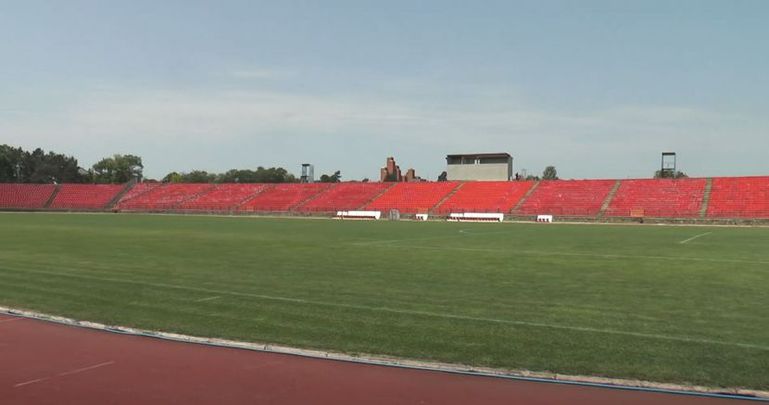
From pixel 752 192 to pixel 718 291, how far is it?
158ft

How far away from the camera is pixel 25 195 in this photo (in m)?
80.1

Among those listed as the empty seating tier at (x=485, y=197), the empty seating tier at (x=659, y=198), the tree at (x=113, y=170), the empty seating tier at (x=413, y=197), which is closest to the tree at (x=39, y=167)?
the tree at (x=113, y=170)

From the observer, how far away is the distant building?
71.2 metres

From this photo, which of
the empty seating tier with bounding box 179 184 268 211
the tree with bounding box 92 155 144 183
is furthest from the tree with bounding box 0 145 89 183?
the empty seating tier with bounding box 179 184 268 211

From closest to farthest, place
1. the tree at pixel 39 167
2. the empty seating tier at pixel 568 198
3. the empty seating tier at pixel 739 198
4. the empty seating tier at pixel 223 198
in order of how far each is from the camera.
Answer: the empty seating tier at pixel 739 198
the empty seating tier at pixel 568 198
the empty seating tier at pixel 223 198
the tree at pixel 39 167

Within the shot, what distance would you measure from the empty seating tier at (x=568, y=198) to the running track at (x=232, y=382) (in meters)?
49.4

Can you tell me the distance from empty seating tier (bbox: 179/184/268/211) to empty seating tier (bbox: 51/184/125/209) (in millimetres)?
13694

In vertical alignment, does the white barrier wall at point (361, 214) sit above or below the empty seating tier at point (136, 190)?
below

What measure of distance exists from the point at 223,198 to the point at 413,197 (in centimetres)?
2561

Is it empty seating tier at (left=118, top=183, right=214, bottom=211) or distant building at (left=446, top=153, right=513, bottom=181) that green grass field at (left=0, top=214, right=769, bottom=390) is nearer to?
distant building at (left=446, top=153, right=513, bottom=181)

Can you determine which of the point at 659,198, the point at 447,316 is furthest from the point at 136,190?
the point at 447,316

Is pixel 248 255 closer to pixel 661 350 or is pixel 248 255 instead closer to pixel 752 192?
pixel 661 350

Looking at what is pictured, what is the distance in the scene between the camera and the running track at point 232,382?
532cm

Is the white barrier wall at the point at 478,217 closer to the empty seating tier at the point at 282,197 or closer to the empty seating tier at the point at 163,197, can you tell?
the empty seating tier at the point at 282,197
